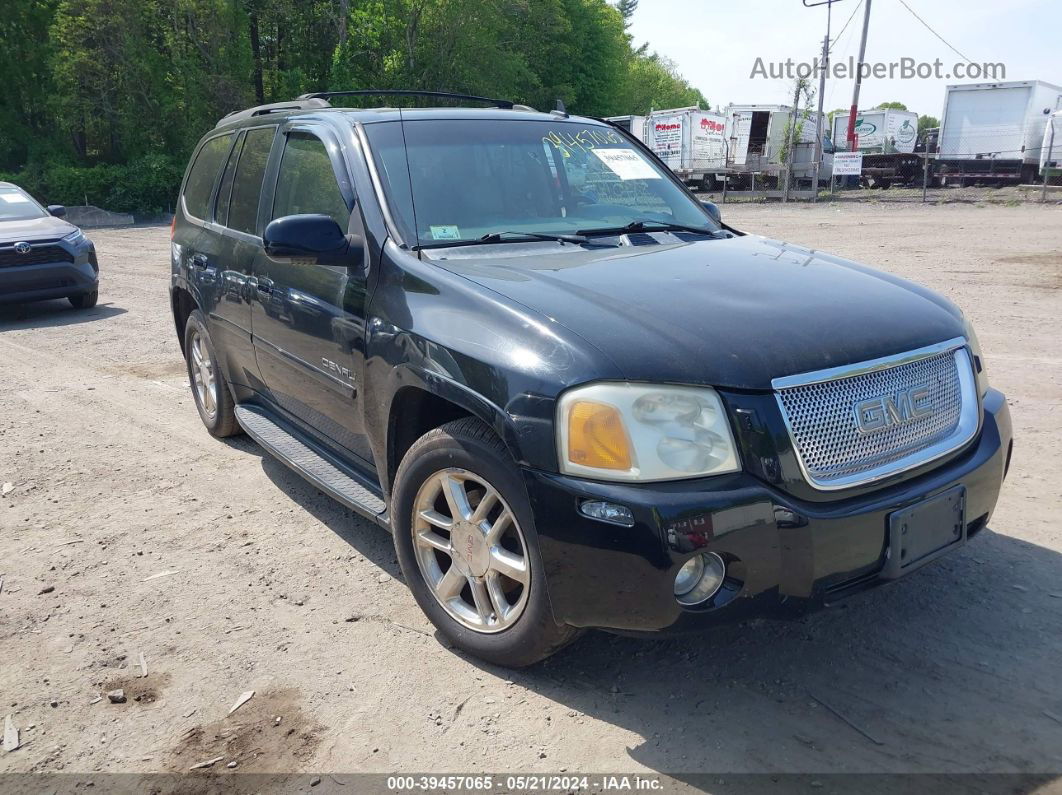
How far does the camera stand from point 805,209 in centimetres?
2431

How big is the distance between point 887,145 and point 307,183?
35533 millimetres

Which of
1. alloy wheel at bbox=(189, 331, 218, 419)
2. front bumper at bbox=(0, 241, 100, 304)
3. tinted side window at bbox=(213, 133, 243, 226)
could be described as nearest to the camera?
tinted side window at bbox=(213, 133, 243, 226)

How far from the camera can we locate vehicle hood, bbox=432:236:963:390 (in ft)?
8.41

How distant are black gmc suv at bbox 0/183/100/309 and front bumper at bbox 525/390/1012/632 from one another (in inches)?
382

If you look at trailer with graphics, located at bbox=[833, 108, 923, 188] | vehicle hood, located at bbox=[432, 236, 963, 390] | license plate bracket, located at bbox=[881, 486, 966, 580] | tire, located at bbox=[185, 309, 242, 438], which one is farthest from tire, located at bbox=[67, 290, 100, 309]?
trailer with graphics, located at bbox=[833, 108, 923, 188]

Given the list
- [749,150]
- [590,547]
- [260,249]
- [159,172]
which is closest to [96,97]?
[159,172]

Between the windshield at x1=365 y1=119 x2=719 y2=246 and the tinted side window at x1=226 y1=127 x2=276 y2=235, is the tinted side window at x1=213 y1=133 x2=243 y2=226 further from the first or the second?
the windshield at x1=365 y1=119 x2=719 y2=246

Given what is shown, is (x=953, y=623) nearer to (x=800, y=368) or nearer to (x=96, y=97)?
(x=800, y=368)

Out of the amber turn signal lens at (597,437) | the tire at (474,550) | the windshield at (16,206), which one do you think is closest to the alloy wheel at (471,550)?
the tire at (474,550)

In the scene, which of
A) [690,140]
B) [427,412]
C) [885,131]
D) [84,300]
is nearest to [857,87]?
[885,131]

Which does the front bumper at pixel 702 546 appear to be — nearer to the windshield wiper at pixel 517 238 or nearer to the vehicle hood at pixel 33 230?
the windshield wiper at pixel 517 238

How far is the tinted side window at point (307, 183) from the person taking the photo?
376 centimetres

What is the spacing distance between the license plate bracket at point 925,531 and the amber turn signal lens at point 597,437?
2.72 ft

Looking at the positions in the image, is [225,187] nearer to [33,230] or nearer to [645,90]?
[33,230]
